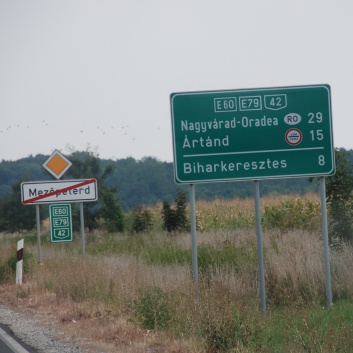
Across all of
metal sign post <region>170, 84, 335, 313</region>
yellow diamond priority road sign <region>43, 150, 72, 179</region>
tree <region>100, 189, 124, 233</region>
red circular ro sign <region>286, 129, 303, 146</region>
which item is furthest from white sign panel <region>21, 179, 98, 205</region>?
tree <region>100, 189, 124, 233</region>

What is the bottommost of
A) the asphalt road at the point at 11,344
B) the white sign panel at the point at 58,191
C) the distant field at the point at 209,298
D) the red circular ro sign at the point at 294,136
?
the asphalt road at the point at 11,344

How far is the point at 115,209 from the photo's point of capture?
4997 cm

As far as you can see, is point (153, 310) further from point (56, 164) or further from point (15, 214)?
point (15, 214)

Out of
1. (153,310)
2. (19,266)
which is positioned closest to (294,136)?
(153,310)

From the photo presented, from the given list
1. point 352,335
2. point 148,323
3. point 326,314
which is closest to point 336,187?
point 326,314

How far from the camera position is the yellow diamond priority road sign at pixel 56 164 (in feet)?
76.0

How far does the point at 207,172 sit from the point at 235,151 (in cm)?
60

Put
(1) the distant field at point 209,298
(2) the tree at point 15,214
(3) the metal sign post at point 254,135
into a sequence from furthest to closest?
(2) the tree at point 15,214, (3) the metal sign post at point 254,135, (1) the distant field at point 209,298

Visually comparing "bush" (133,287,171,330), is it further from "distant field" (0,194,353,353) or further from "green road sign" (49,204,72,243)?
"green road sign" (49,204,72,243)

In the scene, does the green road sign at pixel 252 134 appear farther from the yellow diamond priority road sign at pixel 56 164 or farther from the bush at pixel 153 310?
the yellow diamond priority road sign at pixel 56 164

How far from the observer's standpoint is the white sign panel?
2266 cm

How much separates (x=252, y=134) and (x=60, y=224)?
10404 millimetres

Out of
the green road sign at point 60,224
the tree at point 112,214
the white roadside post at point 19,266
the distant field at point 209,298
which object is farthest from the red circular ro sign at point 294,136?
the tree at point 112,214

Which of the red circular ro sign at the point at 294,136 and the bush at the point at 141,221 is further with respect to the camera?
the bush at the point at 141,221
